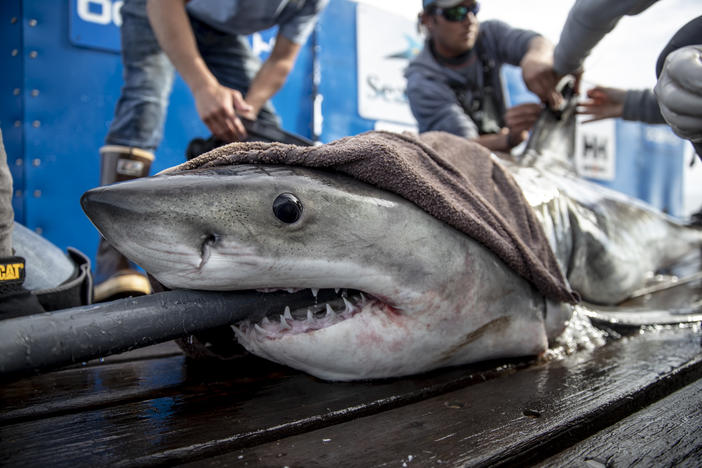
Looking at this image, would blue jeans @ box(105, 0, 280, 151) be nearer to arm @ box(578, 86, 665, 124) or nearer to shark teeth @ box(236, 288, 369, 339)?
shark teeth @ box(236, 288, 369, 339)

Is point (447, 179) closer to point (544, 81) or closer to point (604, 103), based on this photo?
point (544, 81)

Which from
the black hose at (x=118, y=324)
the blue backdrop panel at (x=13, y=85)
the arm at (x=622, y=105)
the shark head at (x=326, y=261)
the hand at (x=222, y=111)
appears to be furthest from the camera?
→ the blue backdrop panel at (x=13, y=85)

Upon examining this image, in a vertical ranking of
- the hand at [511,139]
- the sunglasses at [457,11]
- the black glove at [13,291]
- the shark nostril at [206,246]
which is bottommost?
the black glove at [13,291]

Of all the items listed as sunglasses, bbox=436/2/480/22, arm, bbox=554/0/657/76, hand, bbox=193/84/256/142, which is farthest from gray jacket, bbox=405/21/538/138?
hand, bbox=193/84/256/142

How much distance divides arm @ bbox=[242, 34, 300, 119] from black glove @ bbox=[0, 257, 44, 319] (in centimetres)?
149

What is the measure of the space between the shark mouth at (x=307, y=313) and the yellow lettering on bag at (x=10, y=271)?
16.8 inches

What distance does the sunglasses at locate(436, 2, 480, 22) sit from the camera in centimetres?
276

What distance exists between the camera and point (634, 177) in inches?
279

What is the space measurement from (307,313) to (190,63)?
145 centimetres

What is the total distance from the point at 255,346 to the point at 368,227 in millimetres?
325

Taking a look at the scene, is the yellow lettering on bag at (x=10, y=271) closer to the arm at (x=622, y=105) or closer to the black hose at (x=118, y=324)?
the black hose at (x=118, y=324)

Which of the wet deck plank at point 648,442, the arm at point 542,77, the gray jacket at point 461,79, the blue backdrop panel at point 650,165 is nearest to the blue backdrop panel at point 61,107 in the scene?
the gray jacket at point 461,79

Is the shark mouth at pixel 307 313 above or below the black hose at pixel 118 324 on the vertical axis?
below

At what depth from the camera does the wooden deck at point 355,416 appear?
2.13 ft
